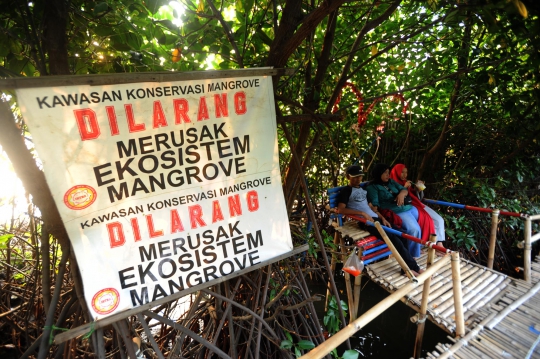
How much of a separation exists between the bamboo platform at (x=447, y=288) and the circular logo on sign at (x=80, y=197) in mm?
3202

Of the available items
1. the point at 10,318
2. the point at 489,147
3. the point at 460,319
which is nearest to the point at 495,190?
the point at 489,147

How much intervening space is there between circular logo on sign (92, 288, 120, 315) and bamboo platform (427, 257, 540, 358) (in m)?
2.52

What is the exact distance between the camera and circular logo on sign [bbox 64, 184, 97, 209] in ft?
4.57

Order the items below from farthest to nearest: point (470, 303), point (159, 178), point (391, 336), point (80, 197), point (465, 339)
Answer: point (391, 336)
point (470, 303)
point (465, 339)
point (159, 178)
point (80, 197)

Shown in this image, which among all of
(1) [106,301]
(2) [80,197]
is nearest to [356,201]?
(1) [106,301]

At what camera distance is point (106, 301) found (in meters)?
1.52

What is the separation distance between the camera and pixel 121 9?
6.95 ft

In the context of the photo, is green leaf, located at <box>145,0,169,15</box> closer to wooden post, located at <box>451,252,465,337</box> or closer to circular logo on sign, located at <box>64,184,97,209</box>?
circular logo on sign, located at <box>64,184,97,209</box>

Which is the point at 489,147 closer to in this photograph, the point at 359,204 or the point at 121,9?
the point at 359,204

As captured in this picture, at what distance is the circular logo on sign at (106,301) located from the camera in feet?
4.90

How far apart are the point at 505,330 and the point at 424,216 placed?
156 cm

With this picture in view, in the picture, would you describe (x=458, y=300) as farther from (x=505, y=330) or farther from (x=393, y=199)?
(x=393, y=199)

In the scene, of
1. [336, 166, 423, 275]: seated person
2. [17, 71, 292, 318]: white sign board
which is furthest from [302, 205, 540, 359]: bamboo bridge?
[17, 71, 292, 318]: white sign board

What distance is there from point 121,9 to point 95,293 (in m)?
1.99
